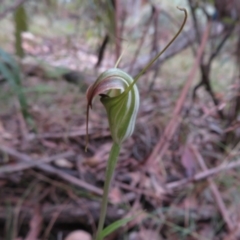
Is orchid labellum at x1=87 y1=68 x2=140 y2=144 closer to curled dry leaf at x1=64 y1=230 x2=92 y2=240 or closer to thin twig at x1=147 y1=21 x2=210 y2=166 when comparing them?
curled dry leaf at x1=64 y1=230 x2=92 y2=240

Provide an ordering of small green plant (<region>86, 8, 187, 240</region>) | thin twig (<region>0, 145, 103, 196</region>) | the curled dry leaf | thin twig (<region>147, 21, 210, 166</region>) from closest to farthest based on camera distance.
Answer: small green plant (<region>86, 8, 187, 240</region>), the curled dry leaf, thin twig (<region>0, 145, 103, 196</region>), thin twig (<region>147, 21, 210, 166</region>)

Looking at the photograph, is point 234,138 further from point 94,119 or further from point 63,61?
point 63,61

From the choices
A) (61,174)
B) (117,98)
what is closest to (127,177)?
(61,174)

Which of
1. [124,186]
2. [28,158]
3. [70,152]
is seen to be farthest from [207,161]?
[28,158]

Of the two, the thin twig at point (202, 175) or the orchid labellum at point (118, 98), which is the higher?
the orchid labellum at point (118, 98)

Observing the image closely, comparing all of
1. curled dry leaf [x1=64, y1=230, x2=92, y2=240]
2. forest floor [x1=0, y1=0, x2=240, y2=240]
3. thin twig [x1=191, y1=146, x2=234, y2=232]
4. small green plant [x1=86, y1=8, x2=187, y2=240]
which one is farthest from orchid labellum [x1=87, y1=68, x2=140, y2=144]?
thin twig [x1=191, y1=146, x2=234, y2=232]

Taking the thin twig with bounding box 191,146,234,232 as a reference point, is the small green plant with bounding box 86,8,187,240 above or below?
above

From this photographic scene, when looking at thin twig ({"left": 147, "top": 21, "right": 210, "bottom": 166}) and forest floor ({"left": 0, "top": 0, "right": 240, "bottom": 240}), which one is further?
thin twig ({"left": 147, "top": 21, "right": 210, "bottom": 166})

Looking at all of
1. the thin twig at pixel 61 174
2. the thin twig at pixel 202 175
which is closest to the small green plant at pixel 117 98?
the thin twig at pixel 61 174

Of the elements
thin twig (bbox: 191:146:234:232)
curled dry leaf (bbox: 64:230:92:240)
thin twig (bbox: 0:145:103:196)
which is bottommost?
curled dry leaf (bbox: 64:230:92:240)

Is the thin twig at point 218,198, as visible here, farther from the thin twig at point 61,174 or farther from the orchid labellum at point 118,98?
the orchid labellum at point 118,98

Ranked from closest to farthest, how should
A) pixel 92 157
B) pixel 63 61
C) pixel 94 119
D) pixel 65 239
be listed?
pixel 65 239
pixel 92 157
pixel 94 119
pixel 63 61
